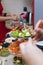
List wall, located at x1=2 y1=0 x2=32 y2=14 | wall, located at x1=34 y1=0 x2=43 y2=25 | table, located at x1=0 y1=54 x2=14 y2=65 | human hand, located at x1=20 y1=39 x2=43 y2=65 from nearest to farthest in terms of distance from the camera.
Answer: human hand, located at x1=20 y1=39 x2=43 y2=65, table, located at x1=0 y1=54 x2=14 y2=65, wall, located at x1=34 y1=0 x2=43 y2=25, wall, located at x1=2 y1=0 x2=32 y2=14

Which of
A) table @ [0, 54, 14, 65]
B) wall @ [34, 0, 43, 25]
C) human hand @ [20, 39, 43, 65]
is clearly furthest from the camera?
wall @ [34, 0, 43, 25]

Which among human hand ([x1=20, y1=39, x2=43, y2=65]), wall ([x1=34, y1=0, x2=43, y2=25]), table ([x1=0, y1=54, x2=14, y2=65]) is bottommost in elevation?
table ([x1=0, y1=54, x2=14, y2=65])

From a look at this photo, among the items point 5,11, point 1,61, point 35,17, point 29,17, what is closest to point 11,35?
point 1,61

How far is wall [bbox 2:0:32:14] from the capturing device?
2.94 m

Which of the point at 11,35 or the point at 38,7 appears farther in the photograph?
the point at 38,7

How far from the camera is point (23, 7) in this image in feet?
9.64

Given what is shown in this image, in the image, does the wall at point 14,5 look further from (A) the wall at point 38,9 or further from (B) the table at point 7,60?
(B) the table at point 7,60

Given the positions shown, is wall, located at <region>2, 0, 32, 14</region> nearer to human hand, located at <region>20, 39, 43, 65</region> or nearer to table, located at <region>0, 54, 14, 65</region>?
table, located at <region>0, 54, 14, 65</region>

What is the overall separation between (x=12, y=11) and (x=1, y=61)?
2007 millimetres

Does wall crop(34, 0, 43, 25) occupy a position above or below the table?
above

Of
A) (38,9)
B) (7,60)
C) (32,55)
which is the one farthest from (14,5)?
(32,55)

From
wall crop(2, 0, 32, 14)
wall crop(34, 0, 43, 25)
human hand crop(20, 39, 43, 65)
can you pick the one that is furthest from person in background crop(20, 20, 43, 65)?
wall crop(2, 0, 32, 14)

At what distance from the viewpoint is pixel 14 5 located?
2.99 metres

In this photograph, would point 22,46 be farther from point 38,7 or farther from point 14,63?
point 38,7
